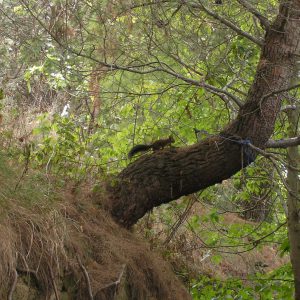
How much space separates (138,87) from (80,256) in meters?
2.81

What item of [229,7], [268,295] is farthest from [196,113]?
[268,295]

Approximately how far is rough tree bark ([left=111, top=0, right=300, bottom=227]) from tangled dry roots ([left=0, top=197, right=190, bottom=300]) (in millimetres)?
371

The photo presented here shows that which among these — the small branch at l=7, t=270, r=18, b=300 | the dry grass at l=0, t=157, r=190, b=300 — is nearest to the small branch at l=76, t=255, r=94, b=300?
the dry grass at l=0, t=157, r=190, b=300

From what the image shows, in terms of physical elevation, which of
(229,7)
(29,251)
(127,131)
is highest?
(229,7)

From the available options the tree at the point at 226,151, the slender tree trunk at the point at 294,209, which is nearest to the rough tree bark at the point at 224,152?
the tree at the point at 226,151

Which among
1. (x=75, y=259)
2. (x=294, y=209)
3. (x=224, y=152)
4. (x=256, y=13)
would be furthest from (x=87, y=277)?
(x=256, y=13)

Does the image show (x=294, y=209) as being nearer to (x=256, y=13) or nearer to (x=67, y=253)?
(x=256, y=13)

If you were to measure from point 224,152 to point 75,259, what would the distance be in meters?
1.85

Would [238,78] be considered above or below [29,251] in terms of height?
above

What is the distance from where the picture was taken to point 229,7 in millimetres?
6426

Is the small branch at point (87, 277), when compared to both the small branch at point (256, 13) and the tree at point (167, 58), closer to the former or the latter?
the tree at point (167, 58)

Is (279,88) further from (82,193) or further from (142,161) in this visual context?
(82,193)

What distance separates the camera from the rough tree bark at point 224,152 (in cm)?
550

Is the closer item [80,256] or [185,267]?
[80,256]
